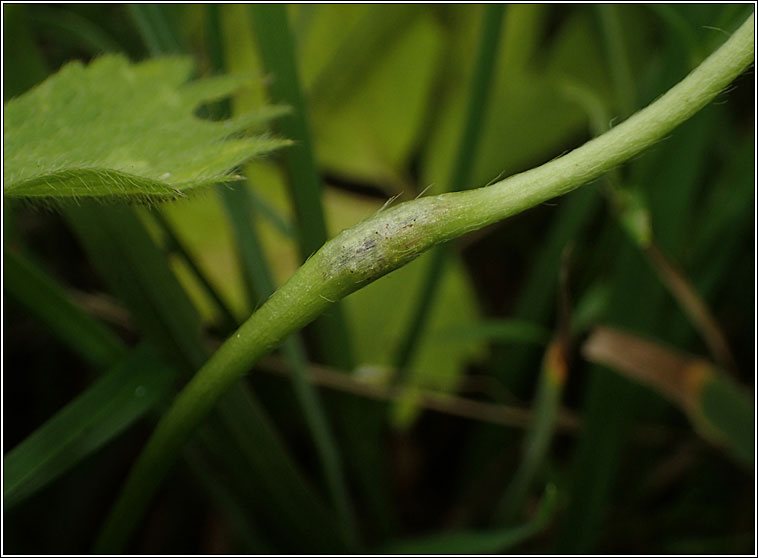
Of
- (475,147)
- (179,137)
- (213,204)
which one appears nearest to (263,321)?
(179,137)

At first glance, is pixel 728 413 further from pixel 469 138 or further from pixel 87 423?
pixel 87 423

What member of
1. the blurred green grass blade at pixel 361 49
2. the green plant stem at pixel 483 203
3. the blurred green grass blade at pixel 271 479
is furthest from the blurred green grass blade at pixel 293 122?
the blurred green grass blade at pixel 361 49

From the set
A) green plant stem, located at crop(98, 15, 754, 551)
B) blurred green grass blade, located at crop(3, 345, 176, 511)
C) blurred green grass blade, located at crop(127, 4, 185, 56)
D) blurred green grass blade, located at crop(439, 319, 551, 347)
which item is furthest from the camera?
blurred green grass blade, located at crop(439, 319, 551, 347)

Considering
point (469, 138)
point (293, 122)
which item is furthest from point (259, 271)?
point (469, 138)

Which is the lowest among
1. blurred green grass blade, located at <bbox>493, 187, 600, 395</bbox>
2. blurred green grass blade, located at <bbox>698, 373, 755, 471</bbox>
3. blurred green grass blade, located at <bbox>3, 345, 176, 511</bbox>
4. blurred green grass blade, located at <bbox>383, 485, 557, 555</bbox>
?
blurred green grass blade, located at <bbox>3, 345, 176, 511</bbox>

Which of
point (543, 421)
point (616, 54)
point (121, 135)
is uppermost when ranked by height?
point (616, 54)

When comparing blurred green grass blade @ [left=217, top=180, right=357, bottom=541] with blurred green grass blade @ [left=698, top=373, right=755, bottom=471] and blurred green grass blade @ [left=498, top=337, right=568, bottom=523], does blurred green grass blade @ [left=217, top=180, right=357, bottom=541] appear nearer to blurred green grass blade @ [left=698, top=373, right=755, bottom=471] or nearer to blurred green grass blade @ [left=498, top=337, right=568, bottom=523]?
blurred green grass blade @ [left=498, top=337, right=568, bottom=523]

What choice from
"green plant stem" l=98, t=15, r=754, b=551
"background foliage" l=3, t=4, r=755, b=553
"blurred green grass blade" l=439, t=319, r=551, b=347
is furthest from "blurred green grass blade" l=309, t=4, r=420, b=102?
"green plant stem" l=98, t=15, r=754, b=551
